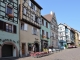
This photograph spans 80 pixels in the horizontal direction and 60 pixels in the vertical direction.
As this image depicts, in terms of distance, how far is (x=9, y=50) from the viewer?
69.2ft

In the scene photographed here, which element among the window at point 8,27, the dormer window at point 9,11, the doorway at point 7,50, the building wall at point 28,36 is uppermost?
the dormer window at point 9,11

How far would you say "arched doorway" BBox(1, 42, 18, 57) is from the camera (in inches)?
782

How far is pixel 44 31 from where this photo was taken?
34812mm

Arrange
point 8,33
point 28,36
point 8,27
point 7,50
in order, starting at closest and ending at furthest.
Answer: point 8,33 < point 8,27 < point 7,50 < point 28,36

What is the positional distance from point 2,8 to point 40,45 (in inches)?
579

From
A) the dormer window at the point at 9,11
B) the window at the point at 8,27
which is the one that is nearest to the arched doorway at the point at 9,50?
the window at the point at 8,27

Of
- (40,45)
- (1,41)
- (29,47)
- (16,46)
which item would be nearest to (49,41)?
(40,45)

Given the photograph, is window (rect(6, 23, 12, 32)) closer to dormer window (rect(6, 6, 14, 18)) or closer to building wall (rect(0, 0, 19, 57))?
building wall (rect(0, 0, 19, 57))

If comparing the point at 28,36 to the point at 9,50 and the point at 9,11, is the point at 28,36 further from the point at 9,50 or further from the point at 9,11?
the point at 9,11

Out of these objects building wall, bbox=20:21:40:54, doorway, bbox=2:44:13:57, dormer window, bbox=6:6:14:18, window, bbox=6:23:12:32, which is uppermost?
dormer window, bbox=6:6:14:18

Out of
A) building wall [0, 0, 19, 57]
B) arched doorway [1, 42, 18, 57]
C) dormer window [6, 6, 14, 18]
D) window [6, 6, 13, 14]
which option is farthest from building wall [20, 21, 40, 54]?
window [6, 6, 13, 14]

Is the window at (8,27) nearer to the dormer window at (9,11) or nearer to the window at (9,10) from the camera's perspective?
the dormer window at (9,11)

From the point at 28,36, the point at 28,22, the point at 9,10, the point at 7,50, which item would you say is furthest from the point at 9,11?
the point at 28,36

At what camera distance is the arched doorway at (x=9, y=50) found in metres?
19.9
